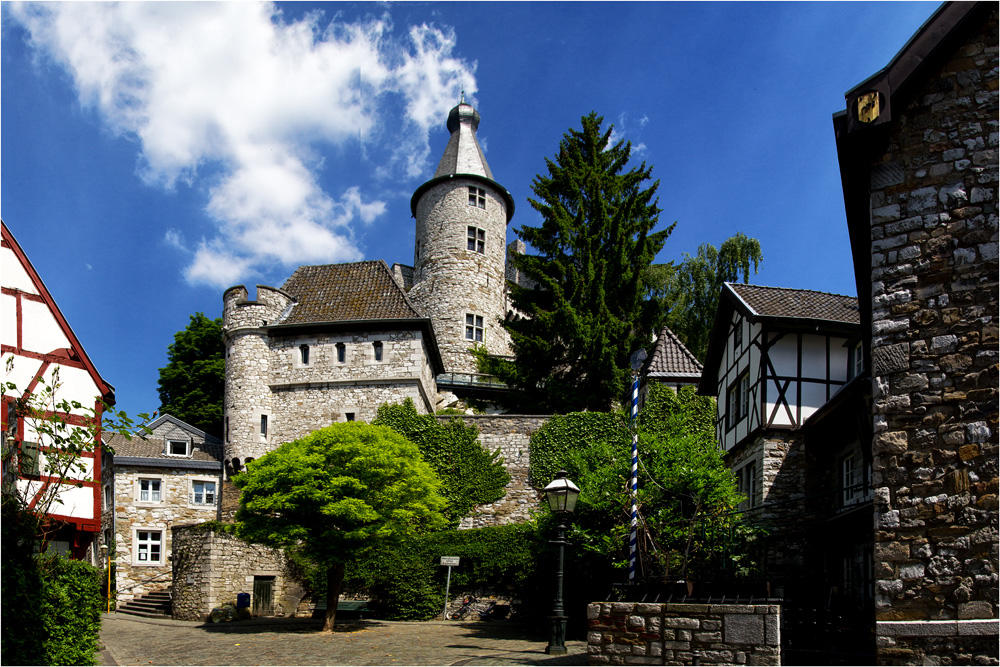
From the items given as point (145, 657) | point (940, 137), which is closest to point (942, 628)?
point (940, 137)

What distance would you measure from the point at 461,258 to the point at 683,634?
114 ft

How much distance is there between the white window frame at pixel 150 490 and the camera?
31.4 m

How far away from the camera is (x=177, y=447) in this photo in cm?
3344

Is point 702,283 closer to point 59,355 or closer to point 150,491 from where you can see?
point 150,491

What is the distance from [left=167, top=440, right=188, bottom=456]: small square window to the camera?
1307 inches

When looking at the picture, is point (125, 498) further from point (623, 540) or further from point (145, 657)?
point (623, 540)

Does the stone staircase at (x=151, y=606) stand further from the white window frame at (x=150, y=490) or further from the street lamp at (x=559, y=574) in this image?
the street lamp at (x=559, y=574)

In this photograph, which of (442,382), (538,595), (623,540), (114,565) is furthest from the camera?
(442,382)

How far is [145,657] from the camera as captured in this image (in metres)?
15.8

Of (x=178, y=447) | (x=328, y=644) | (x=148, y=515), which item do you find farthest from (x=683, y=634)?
(x=178, y=447)

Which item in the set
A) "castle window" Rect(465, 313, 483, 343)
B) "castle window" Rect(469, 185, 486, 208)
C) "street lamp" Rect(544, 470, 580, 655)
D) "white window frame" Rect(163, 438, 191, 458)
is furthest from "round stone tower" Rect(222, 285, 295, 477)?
"street lamp" Rect(544, 470, 580, 655)

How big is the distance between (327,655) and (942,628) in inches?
435

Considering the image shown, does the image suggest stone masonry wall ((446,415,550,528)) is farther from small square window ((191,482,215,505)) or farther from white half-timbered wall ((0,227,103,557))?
white half-timbered wall ((0,227,103,557))

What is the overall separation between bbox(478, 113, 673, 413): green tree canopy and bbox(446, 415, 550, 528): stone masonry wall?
3378mm
